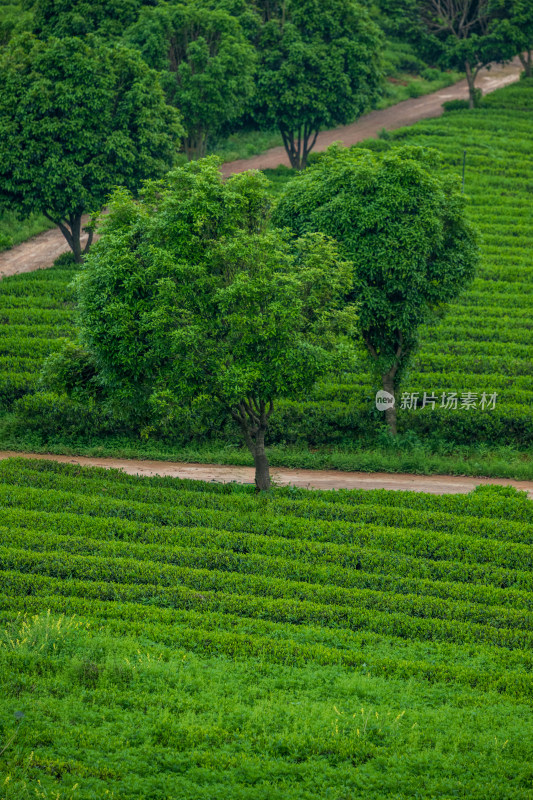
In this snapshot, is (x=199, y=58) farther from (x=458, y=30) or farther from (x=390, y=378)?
(x=390, y=378)

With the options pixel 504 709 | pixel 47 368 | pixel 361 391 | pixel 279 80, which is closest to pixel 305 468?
pixel 361 391

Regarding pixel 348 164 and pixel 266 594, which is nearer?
pixel 266 594

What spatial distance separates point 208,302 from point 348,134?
1444 inches

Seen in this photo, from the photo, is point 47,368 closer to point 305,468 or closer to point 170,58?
point 305,468

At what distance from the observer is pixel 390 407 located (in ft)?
82.5

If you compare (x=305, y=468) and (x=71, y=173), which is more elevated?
(x=71, y=173)

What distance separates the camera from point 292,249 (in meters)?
22.0

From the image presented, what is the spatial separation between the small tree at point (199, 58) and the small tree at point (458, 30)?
1538 cm

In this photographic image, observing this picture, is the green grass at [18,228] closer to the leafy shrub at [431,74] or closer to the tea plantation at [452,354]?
the tea plantation at [452,354]

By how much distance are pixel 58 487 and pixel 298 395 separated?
6.36 m

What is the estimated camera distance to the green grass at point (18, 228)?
40438 millimetres

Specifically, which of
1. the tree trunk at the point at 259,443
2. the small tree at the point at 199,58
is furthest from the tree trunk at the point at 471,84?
the tree trunk at the point at 259,443

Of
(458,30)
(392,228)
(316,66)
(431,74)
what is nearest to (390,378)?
(392,228)

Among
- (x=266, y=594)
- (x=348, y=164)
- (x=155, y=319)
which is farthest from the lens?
(x=348, y=164)
